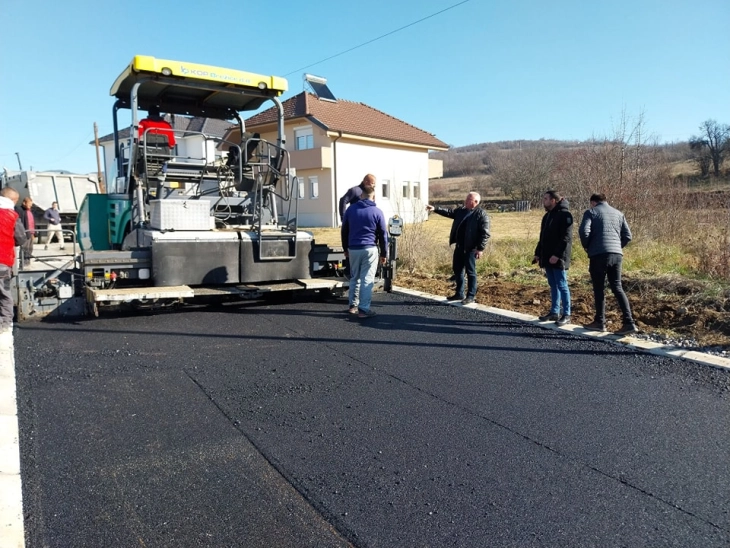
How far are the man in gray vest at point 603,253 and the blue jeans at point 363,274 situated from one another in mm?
2521

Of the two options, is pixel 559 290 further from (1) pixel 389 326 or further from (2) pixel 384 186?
(2) pixel 384 186

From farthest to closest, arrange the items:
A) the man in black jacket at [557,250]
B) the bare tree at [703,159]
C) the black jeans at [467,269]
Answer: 1. the bare tree at [703,159]
2. the black jeans at [467,269]
3. the man in black jacket at [557,250]

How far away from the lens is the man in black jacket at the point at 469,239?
8.05 m

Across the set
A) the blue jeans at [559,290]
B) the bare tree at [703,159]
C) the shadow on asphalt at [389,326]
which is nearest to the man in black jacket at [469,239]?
the shadow on asphalt at [389,326]

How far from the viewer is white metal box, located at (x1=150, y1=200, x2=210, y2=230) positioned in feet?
22.7

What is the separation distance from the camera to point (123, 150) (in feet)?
25.2

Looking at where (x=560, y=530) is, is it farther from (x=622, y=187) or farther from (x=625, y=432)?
(x=622, y=187)

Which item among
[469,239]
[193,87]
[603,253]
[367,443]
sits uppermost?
[193,87]

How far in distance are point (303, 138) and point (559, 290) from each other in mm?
25612

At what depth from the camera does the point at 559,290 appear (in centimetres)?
686

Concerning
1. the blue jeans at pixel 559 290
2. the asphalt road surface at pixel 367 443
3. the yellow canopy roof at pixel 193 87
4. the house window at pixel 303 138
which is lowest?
the asphalt road surface at pixel 367 443

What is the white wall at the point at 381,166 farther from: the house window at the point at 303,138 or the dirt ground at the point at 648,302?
the dirt ground at the point at 648,302

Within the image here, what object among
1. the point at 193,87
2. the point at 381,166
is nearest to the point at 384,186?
the point at 381,166

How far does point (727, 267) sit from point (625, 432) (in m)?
5.94
